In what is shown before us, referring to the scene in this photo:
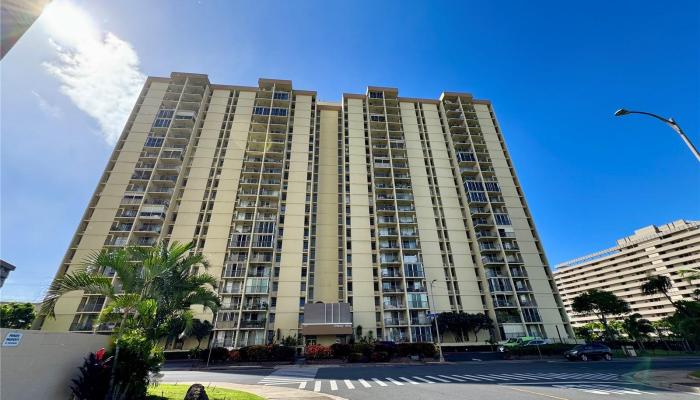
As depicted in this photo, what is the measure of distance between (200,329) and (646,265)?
143552mm

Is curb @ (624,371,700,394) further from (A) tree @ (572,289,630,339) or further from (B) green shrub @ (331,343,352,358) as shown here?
(A) tree @ (572,289,630,339)

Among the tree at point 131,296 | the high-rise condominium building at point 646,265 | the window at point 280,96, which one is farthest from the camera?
the high-rise condominium building at point 646,265

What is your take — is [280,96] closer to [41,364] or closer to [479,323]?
[479,323]

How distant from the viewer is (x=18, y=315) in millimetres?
46250

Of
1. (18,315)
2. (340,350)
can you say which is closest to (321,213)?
(340,350)

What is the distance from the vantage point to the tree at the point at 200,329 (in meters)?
37.1

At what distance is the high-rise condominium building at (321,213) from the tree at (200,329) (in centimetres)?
236

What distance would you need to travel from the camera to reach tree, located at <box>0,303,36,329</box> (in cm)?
4372

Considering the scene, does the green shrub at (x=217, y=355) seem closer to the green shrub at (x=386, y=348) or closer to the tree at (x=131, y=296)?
the green shrub at (x=386, y=348)

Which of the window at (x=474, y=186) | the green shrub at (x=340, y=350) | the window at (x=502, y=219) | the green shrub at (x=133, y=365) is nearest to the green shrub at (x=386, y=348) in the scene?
the green shrub at (x=340, y=350)

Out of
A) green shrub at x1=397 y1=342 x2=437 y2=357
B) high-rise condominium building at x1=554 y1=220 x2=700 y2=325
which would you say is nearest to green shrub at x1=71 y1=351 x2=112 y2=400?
green shrub at x1=397 y1=342 x2=437 y2=357

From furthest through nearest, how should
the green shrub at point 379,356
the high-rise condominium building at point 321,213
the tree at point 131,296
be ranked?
the high-rise condominium building at point 321,213
the green shrub at point 379,356
the tree at point 131,296

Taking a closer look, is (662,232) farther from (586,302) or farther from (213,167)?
(213,167)

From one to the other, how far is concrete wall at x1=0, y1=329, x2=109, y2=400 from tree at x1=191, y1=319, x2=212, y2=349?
107ft
